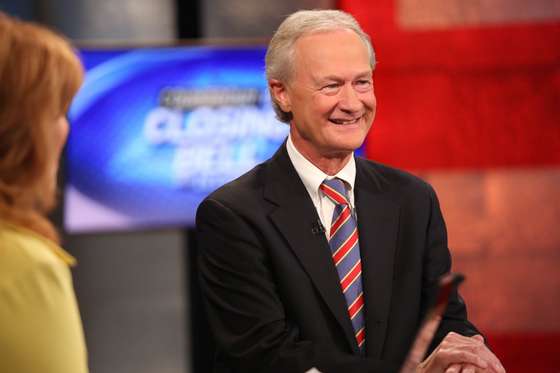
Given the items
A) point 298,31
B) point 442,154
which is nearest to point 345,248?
point 298,31

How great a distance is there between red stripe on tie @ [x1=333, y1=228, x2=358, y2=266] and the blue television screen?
2007 millimetres

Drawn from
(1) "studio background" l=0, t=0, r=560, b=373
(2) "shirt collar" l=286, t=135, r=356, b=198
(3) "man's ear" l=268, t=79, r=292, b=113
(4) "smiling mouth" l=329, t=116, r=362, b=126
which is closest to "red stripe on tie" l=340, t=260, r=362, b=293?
(2) "shirt collar" l=286, t=135, r=356, b=198

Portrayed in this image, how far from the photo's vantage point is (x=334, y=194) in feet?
7.32

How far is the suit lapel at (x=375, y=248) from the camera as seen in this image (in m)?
2.12

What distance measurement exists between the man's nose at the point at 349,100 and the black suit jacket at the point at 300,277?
20 cm

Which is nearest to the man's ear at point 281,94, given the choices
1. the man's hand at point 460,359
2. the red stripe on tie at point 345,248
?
the red stripe on tie at point 345,248

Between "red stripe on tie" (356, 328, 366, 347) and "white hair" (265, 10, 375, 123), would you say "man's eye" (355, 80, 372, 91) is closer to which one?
"white hair" (265, 10, 375, 123)

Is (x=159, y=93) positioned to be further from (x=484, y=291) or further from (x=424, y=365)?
(x=424, y=365)

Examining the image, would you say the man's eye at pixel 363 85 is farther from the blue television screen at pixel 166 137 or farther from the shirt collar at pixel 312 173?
the blue television screen at pixel 166 137

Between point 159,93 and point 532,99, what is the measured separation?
1796 mm

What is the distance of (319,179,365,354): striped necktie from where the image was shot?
2.14 m

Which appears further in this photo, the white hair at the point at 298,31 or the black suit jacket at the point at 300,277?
the white hair at the point at 298,31

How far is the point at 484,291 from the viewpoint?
4480mm

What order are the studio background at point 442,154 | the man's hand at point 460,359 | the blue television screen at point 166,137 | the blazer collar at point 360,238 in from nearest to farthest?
the man's hand at point 460,359 < the blazer collar at point 360,238 < the blue television screen at point 166,137 < the studio background at point 442,154
